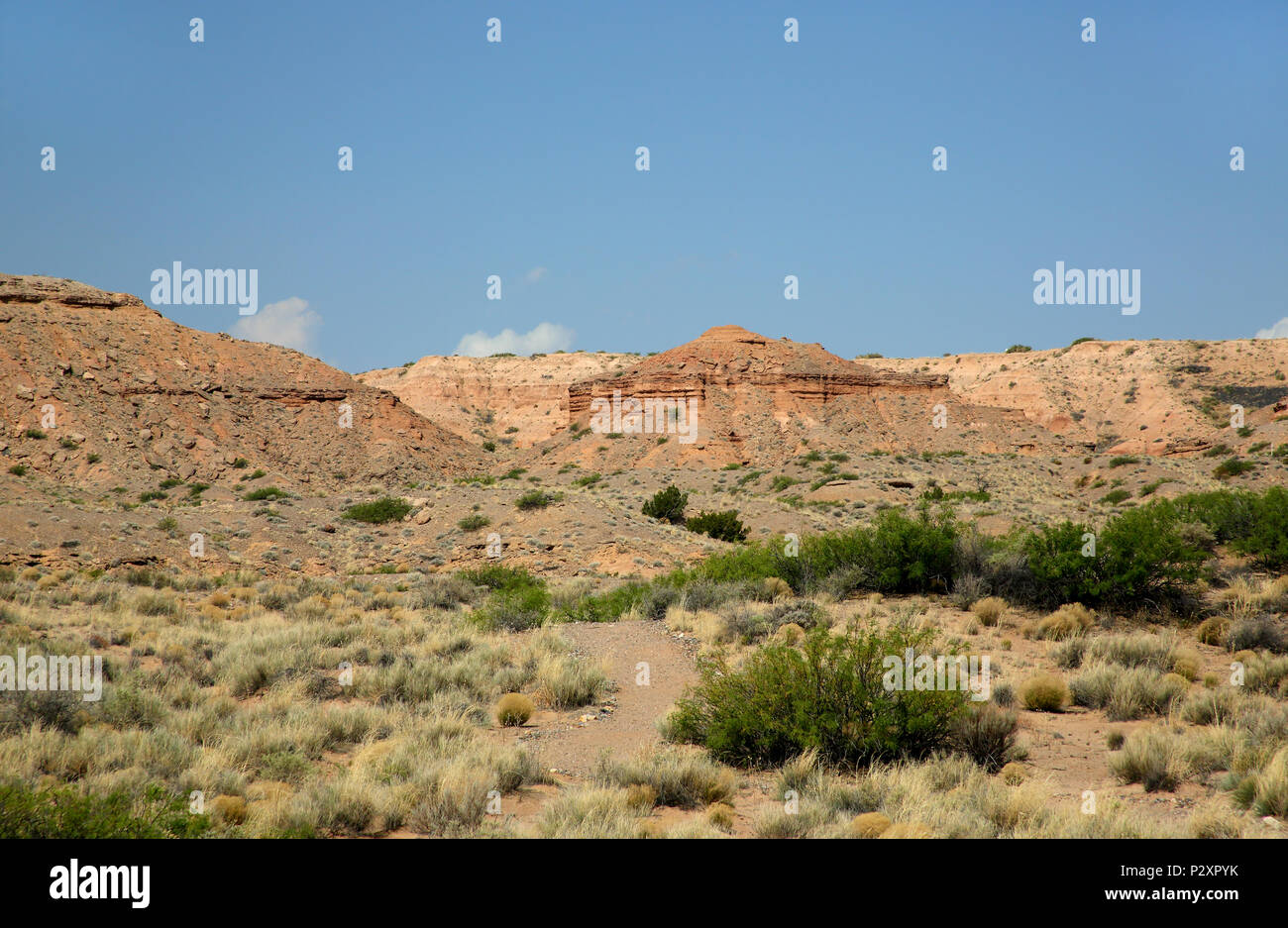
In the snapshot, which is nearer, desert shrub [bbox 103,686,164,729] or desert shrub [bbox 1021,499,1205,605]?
desert shrub [bbox 103,686,164,729]

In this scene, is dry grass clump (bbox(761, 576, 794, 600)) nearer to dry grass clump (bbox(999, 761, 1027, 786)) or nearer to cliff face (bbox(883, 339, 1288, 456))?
dry grass clump (bbox(999, 761, 1027, 786))

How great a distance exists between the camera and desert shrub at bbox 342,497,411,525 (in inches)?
1113

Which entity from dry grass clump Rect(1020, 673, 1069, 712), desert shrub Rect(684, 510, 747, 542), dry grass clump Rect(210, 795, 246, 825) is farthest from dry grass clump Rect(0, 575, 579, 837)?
desert shrub Rect(684, 510, 747, 542)

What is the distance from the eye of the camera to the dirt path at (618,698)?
8109 mm

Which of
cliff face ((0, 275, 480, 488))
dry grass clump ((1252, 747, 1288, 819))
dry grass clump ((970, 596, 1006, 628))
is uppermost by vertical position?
cliff face ((0, 275, 480, 488))

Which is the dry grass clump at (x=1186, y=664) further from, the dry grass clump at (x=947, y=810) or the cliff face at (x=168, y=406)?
the cliff face at (x=168, y=406)

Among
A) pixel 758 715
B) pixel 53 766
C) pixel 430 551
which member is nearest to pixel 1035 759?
pixel 758 715

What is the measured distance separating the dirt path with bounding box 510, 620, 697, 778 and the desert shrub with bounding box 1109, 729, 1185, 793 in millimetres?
4025

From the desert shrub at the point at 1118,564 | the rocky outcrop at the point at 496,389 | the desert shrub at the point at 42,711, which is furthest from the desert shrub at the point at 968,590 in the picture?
the rocky outcrop at the point at 496,389

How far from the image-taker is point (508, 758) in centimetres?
706

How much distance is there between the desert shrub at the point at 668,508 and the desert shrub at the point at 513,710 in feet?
69.7

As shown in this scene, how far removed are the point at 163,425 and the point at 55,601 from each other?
34464 mm

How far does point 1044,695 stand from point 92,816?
8385mm

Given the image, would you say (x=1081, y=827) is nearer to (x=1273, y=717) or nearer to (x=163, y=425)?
(x=1273, y=717)
